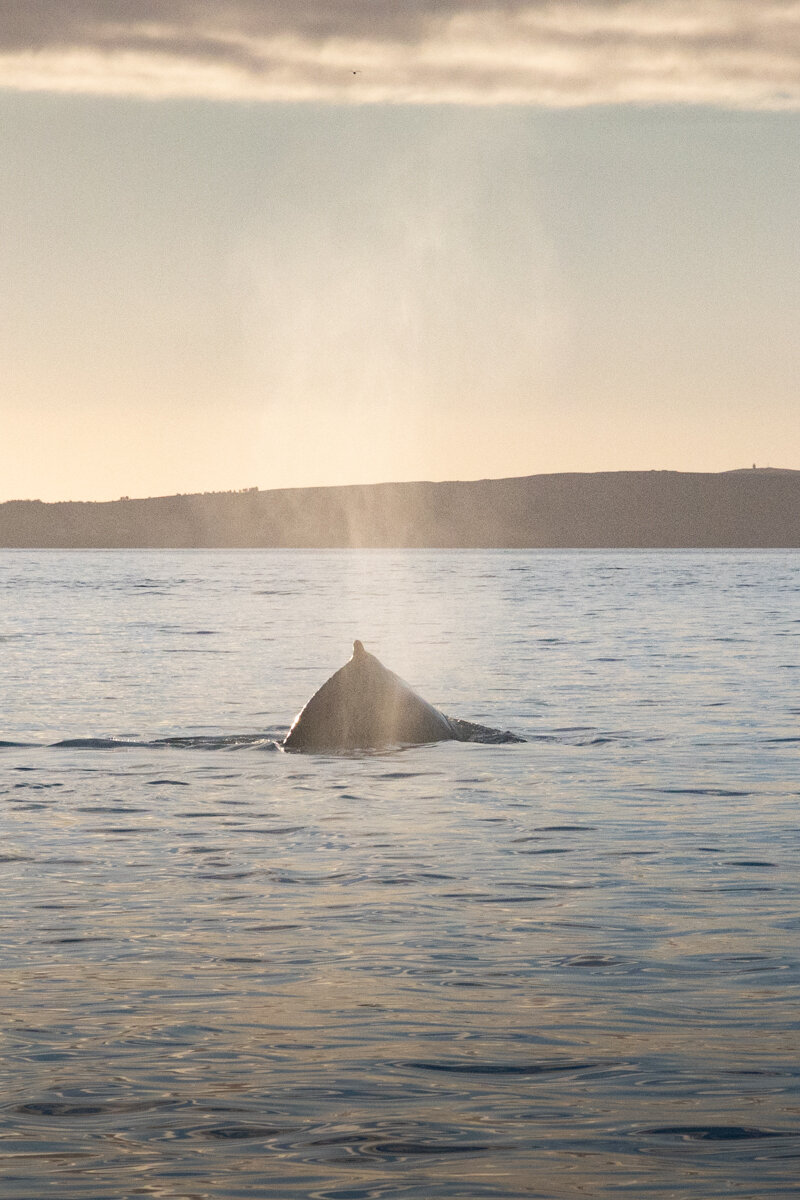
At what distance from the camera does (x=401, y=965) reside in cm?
862

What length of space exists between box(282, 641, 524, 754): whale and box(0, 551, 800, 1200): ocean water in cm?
64

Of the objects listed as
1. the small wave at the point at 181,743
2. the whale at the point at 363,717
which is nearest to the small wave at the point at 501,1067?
the whale at the point at 363,717

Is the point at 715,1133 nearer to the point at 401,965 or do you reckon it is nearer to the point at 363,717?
the point at 401,965

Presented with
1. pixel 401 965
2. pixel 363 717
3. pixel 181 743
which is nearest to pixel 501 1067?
pixel 401 965

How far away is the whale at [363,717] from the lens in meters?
18.9

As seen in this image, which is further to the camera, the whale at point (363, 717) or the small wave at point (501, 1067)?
the whale at point (363, 717)

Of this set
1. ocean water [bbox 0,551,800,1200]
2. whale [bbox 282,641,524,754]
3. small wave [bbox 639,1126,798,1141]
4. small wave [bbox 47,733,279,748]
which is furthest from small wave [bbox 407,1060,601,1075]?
small wave [bbox 47,733,279,748]

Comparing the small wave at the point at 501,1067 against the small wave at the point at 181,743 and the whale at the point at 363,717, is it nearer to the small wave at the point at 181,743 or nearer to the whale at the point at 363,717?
the whale at the point at 363,717

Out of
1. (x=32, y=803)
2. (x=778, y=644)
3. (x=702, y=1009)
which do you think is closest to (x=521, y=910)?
(x=702, y=1009)

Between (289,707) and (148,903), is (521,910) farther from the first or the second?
(289,707)

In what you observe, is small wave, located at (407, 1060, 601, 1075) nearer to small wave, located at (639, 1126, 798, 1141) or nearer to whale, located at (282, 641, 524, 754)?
small wave, located at (639, 1126, 798, 1141)

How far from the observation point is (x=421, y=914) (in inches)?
388

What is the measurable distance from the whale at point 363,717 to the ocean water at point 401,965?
635 millimetres

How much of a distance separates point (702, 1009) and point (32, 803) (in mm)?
8338
